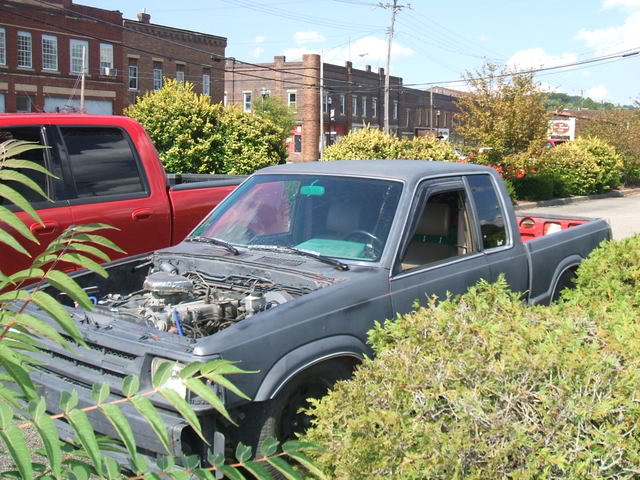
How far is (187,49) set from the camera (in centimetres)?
5428

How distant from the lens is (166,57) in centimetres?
5194

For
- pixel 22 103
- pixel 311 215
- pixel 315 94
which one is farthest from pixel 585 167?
pixel 315 94

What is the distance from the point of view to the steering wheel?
4820 millimetres

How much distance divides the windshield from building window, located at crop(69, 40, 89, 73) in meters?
43.4

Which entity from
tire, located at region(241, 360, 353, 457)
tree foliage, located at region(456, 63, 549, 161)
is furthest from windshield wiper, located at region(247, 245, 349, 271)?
tree foliage, located at region(456, 63, 549, 161)

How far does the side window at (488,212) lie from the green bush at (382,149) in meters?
15.5

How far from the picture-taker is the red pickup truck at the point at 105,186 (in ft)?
20.1

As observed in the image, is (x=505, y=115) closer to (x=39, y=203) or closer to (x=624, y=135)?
(x=624, y=135)

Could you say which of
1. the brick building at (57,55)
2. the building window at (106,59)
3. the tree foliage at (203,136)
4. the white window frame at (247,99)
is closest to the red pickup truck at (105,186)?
the tree foliage at (203,136)

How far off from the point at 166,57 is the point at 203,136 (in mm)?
35171

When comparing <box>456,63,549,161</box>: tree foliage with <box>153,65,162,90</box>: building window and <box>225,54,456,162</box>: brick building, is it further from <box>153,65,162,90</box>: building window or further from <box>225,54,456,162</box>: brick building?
<box>225,54,456,162</box>: brick building

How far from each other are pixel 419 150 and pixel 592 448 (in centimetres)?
2042

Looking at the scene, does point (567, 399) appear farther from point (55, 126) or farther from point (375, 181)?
point (55, 126)

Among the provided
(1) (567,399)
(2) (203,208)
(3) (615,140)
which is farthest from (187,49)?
(1) (567,399)
